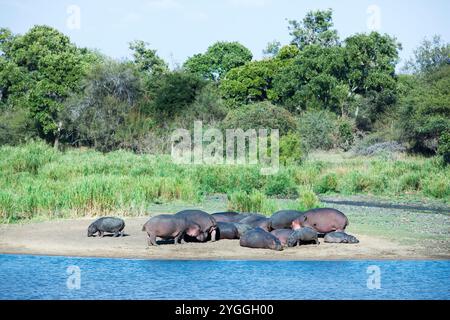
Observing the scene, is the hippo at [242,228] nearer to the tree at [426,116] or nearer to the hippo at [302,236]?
the hippo at [302,236]

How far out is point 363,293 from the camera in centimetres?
1148

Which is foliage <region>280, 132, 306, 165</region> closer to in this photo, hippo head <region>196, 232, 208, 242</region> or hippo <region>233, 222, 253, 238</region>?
hippo <region>233, 222, 253, 238</region>

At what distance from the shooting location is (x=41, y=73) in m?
Result: 52.8

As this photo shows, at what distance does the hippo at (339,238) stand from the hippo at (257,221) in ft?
4.34

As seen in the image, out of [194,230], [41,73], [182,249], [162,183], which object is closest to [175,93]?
[41,73]

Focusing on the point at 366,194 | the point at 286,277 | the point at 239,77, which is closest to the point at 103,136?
the point at 239,77

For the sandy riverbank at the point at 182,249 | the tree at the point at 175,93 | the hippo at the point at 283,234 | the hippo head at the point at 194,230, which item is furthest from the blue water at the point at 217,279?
the tree at the point at 175,93

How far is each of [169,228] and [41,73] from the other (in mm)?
40397

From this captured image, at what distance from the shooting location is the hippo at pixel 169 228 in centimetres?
1460

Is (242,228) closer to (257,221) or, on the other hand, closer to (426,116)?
(257,221)

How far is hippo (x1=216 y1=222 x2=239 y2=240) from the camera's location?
15471mm

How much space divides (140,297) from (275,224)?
16.9 ft

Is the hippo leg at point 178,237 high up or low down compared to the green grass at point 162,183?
down
